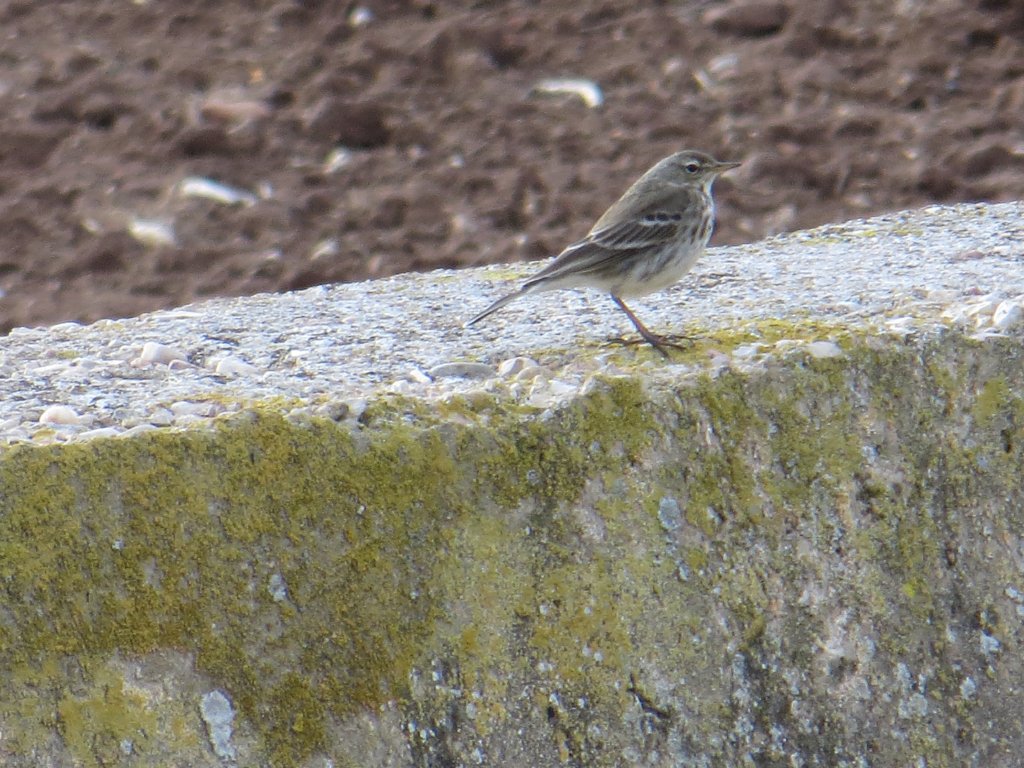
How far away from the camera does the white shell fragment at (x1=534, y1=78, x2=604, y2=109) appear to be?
6.57m

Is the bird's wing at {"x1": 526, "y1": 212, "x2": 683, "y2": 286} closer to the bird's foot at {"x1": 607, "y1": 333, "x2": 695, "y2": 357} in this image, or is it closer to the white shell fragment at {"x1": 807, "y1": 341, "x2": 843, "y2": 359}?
the bird's foot at {"x1": 607, "y1": 333, "x2": 695, "y2": 357}

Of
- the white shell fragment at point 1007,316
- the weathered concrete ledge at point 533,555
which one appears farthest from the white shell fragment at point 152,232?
the white shell fragment at point 1007,316

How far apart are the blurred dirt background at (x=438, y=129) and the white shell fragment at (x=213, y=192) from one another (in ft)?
0.05

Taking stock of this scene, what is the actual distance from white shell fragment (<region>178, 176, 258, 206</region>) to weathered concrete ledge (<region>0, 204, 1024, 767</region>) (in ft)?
8.82

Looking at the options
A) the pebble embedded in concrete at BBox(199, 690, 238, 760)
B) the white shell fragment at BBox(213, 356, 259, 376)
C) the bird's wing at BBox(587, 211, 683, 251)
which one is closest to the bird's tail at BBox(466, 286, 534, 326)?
the bird's wing at BBox(587, 211, 683, 251)

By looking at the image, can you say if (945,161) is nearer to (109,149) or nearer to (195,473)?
(109,149)

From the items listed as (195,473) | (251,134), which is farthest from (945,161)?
(195,473)

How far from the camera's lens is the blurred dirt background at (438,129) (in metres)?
5.98

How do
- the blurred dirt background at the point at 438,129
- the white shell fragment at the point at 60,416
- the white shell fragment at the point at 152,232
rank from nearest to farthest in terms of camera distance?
1. the white shell fragment at the point at 60,416
2. the blurred dirt background at the point at 438,129
3. the white shell fragment at the point at 152,232

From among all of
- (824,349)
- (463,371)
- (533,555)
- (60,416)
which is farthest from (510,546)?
(60,416)

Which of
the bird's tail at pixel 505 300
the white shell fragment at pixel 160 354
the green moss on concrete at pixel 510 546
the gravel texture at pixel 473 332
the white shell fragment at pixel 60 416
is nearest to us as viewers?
the green moss on concrete at pixel 510 546

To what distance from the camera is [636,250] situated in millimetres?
4141

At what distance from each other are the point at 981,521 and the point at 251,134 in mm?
3970

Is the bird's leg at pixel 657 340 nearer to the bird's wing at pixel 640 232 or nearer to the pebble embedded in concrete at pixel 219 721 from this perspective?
the bird's wing at pixel 640 232
